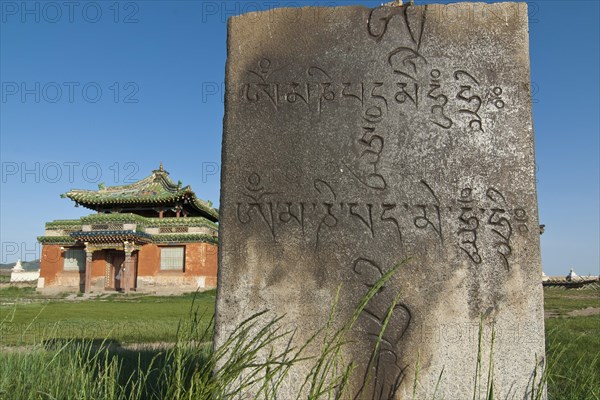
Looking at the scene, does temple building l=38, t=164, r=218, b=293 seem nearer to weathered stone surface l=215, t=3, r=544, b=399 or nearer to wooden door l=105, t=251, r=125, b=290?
wooden door l=105, t=251, r=125, b=290

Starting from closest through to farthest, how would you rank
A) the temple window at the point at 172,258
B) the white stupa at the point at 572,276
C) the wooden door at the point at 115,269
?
the temple window at the point at 172,258, the wooden door at the point at 115,269, the white stupa at the point at 572,276

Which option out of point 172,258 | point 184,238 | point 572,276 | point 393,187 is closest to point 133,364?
point 393,187

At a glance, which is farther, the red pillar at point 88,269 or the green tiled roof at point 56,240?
the green tiled roof at point 56,240

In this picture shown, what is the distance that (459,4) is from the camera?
2.63m

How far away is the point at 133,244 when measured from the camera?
2514cm

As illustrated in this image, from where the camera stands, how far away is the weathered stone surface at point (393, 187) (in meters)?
2.43

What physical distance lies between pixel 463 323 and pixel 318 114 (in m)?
1.28

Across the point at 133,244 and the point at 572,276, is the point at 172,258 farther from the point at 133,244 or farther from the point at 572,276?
the point at 572,276

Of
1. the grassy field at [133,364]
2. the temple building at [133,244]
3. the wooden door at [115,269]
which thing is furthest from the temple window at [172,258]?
the grassy field at [133,364]

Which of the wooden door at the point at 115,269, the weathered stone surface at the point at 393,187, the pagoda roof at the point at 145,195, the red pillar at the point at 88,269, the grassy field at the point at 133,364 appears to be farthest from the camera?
the pagoda roof at the point at 145,195

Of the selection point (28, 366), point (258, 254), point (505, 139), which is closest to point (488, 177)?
point (505, 139)

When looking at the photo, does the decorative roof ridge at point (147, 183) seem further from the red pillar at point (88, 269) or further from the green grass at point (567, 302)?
the green grass at point (567, 302)

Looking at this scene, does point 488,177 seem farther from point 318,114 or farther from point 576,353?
point 576,353

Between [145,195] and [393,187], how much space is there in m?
26.1
